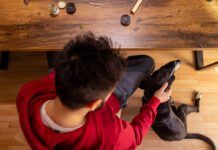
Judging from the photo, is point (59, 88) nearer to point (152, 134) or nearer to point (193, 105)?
point (152, 134)

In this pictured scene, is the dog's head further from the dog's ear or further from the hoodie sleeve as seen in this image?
the hoodie sleeve

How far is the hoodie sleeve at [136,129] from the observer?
112 cm

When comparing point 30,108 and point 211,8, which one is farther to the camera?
point 211,8

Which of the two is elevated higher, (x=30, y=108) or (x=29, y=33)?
(x=29, y=33)

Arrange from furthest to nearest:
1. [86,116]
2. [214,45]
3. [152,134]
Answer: [152,134], [214,45], [86,116]

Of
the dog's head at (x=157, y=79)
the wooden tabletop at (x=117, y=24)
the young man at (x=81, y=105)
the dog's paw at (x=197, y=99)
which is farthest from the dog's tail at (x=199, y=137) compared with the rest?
A: the wooden tabletop at (x=117, y=24)

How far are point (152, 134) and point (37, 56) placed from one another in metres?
0.85

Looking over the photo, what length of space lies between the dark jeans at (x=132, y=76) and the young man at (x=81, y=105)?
66 mm

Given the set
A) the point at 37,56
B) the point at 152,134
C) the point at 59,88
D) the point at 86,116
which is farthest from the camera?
the point at 37,56

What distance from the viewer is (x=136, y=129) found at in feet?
4.03

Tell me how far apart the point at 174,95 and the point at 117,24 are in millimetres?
719

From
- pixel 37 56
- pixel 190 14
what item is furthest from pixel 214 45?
pixel 37 56

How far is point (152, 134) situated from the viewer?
1827 mm

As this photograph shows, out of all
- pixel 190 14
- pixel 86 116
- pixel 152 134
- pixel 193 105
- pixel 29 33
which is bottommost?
pixel 152 134
